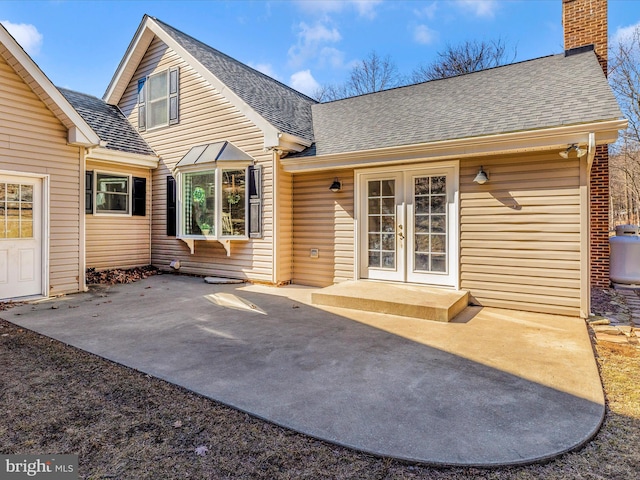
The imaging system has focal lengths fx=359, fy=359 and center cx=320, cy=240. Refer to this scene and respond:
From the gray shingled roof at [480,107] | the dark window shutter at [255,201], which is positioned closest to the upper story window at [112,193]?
the dark window shutter at [255,201]

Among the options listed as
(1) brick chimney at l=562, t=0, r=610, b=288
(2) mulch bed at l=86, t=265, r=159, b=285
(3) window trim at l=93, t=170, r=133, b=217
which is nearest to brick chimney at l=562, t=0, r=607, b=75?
(1) brick chimney at l=562, t=0, r=610, b=288

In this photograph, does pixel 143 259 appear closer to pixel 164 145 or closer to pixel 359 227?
pixel 164 145

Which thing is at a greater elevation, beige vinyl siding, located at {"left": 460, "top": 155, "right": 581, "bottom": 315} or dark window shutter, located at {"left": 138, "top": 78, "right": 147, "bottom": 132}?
dark window shutter, located at {"left": 138, "top": 78, "right": 147, "bottom": 132}

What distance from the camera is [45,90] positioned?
20.0ft

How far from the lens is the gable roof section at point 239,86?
292 inches

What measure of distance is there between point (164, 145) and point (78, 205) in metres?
2.99

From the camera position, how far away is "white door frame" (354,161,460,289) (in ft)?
19.4

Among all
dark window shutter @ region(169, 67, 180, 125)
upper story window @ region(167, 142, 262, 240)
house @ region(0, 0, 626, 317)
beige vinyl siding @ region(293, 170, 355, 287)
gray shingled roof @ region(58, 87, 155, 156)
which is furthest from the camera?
dark window shutter @ region(169, 67, 180, 125)

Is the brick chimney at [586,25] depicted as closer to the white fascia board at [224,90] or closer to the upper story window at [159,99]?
the white fascia board at [224,90]

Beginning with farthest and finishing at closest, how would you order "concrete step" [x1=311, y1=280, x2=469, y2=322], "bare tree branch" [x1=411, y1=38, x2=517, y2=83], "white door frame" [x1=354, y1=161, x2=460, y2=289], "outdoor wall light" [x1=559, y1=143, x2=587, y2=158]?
"bare tree branch" [x1=411, y1=38, x2=517, y2=83], "white door frame" [x1=354, y1=161, x2=460, y2=289], "concrete step" [x1=311, y1=280, x2=469, y2=322], "outdoor wall light" [x1=559, y1=143, x2=587, y2=158]

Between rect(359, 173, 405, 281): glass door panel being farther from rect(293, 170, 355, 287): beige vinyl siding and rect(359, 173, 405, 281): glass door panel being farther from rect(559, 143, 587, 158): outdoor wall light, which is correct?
rect(559, 143, 587, 158): outdoor wall light

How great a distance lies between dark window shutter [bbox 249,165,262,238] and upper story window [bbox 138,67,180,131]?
2.98 metres

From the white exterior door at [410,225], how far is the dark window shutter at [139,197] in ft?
19.1

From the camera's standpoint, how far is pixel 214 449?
2.09 metres
